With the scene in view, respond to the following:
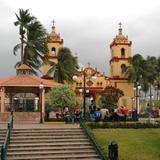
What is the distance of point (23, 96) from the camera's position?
3569 cm

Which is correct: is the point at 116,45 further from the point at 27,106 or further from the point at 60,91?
the point at 27,106

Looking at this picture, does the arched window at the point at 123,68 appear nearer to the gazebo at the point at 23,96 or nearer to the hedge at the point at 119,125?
the gazebo at the point at 23,96

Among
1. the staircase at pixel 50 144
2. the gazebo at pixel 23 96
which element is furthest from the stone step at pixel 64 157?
the gazebo at pixel 23 96

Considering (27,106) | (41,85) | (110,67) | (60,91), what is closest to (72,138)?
(41,85)

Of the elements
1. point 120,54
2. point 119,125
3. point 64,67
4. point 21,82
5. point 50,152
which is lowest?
point 50,152

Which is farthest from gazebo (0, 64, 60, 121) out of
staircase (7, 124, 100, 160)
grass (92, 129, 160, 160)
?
grass (92, 129, 160, 160)

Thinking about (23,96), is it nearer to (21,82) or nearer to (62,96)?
(21,82)

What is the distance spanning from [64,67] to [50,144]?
123 feet

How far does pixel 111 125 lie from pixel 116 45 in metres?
54.7

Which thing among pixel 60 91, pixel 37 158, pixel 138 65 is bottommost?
pixel 37 158

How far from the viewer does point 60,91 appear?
4009 centimetres

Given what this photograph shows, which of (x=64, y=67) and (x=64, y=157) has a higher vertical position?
(x=64, y=67)

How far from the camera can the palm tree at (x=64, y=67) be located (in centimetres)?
5728

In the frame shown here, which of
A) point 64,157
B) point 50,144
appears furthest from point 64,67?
point 64,157
